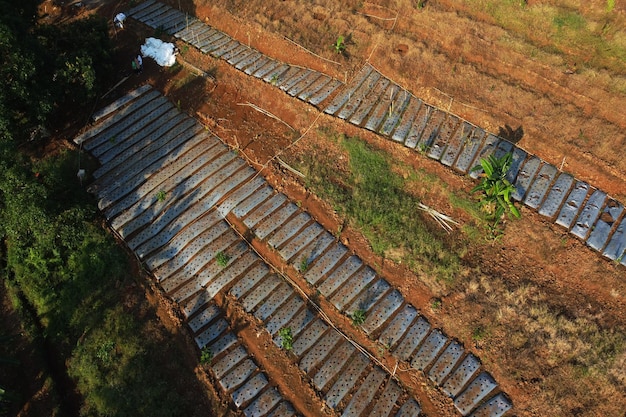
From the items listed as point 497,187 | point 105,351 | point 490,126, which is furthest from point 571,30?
point 105,351

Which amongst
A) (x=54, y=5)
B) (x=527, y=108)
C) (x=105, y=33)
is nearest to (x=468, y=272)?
(x=527, y=108)

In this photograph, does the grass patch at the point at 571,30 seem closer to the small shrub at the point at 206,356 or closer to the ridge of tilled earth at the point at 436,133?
the ridge of tilled earth at the point at 436,133

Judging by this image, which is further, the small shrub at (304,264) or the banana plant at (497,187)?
the small shrub at (304,264)

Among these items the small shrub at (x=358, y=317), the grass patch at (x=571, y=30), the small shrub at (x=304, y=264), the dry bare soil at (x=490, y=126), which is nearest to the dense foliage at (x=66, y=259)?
the dry bare soil at (x=490, y=126)

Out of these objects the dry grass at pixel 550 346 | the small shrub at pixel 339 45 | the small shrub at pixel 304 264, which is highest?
the small shrub at pixel 339 45

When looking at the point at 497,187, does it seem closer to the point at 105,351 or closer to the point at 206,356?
the point at 206,356

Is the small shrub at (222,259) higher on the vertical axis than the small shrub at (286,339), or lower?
higher

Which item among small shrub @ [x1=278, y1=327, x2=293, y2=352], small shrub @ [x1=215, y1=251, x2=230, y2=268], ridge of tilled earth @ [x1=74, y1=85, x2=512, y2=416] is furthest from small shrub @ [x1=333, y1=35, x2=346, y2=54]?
small shrub @ [x1=278, y1=327, x2=293, y2=352]
